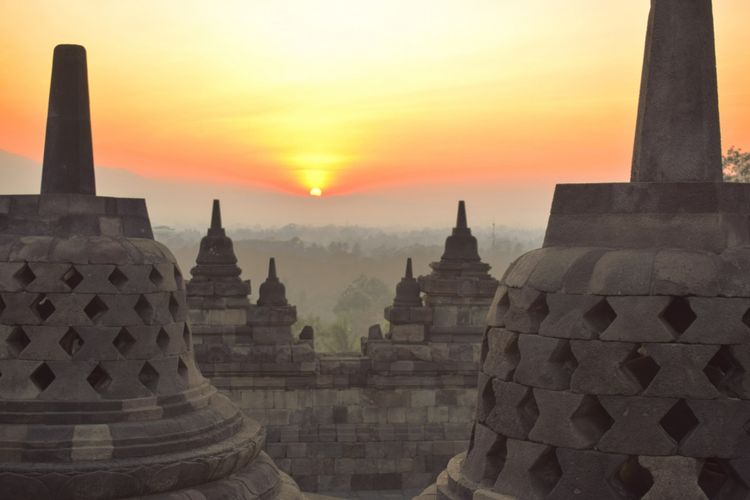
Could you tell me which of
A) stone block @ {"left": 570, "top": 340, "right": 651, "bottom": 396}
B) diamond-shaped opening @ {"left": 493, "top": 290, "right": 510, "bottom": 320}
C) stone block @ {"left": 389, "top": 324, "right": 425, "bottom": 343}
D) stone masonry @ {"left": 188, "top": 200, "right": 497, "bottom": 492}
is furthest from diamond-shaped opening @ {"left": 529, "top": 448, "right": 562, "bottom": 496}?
stone block @ {"left": 389, "top": 324, "right": 425, "bottom": 343}

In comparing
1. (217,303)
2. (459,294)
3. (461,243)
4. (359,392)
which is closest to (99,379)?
(217,303)

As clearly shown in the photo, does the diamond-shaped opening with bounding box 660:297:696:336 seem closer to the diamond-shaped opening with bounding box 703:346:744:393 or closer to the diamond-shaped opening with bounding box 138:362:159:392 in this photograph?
the diamond-shaped opening with bounding box 703:346:744:393

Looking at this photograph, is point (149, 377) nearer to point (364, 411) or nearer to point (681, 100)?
point (681, 100)

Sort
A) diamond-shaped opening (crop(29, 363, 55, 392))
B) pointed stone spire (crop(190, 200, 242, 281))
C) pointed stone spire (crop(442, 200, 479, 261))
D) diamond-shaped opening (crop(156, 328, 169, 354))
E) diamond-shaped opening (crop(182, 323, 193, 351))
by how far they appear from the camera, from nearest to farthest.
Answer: diamond-shaped opening (crop(29, 363, 55, 392)) < diamond-shaped opening (crop(156, 328, 169, 354)) < diamond-shaped opening (crop(182, 323, 193, 351)) < pointed stone spire (crop(190, 200, 242, 281)) < pointed stone spire (crop(442, 200, 479, 261))

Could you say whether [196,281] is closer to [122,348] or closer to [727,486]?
[122,348]

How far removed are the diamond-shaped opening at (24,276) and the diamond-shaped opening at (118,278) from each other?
58 centimetres

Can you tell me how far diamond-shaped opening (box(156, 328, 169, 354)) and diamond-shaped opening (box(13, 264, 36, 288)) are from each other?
42.1 inches

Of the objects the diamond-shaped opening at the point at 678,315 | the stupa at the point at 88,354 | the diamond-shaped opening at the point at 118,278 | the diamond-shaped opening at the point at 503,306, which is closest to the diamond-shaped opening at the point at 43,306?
the stupa at the point at 88,354

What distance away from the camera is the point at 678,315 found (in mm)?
4340

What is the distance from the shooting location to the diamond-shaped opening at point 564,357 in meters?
4.41

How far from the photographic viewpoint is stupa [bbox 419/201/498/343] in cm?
1650

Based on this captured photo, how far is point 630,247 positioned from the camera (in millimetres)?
4492

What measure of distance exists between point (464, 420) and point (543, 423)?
12370 millimetres

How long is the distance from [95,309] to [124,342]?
34 centimetres
